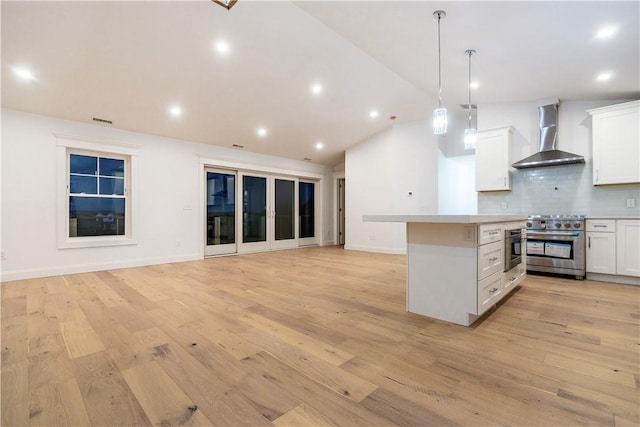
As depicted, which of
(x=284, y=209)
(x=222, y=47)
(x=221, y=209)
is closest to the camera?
(x=222, y=47)

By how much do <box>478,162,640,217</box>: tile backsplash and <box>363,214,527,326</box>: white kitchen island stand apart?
2621 millimetres

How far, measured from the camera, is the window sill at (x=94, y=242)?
14.5 feet

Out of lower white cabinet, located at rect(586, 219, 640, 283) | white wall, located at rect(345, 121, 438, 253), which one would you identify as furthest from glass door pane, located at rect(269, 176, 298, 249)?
lower white cabinet, located at rect(586, 219, 640, 283)

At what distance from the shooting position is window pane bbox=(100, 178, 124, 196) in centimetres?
489

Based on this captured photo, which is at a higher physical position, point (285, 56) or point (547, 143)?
point (285, 56)

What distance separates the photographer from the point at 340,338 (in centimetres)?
209

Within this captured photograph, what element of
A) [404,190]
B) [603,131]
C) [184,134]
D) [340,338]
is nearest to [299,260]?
[404,190]

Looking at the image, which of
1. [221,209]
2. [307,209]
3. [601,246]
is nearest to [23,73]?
[221,209]

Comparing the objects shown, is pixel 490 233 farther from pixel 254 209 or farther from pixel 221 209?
pixel 254 209

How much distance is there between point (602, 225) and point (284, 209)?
241 inches

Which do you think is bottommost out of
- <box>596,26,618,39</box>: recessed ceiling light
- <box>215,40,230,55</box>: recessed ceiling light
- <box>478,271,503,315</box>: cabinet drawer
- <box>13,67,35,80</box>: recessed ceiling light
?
<box>478,271,503,315</box>: cabinet drawer

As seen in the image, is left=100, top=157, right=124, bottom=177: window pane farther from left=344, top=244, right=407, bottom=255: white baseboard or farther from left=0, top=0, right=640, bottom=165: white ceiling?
left=344, top=244, right=407, bottom=255: white baseboard

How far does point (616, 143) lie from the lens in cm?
386

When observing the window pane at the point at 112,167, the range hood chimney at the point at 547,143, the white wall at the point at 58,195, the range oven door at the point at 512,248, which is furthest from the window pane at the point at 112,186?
the range hood chimney at the point at 547,143
